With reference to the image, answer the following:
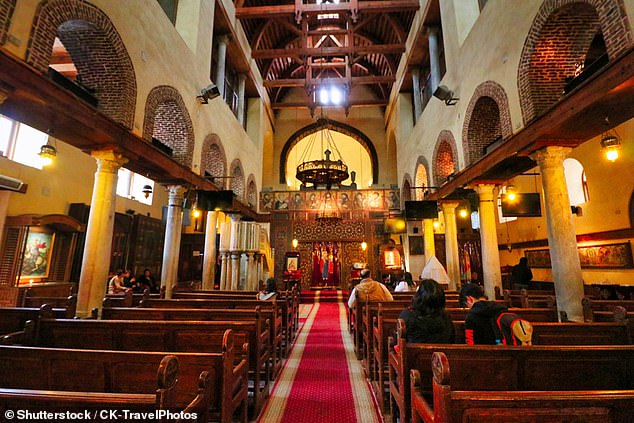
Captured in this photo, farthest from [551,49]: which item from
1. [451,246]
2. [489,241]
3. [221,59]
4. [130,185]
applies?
[130,185]

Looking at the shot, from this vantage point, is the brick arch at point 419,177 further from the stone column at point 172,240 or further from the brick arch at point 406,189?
the stone column at point 172,240

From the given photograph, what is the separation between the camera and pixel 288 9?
11.7 metres

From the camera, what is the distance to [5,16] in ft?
11.9

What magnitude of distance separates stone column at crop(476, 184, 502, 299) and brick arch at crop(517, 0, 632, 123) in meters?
2.51

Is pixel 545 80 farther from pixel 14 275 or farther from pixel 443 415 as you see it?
pixel 14 275

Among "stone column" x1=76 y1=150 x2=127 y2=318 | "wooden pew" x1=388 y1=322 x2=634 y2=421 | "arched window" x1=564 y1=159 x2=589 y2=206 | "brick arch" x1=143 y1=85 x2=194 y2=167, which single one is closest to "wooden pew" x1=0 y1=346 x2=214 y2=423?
"wooden pew" x1=388 y1=322 x2=634 y2=421

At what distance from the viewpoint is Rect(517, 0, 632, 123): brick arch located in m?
4.92

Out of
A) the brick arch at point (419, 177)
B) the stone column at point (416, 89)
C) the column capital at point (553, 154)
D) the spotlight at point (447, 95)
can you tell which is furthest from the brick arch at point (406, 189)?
the column capital at point (553, 154)

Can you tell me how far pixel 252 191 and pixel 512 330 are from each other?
1324 cm

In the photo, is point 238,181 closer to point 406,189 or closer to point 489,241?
point 406,189

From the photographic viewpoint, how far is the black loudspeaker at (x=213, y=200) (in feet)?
27.4

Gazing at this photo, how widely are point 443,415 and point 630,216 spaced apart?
10176mm

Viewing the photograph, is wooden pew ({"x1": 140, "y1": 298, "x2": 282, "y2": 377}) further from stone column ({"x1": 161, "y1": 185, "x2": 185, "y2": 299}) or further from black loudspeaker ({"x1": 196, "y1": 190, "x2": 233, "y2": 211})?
black loudspeaker ({"x1": 196, "y1": 190, "x2": 233, "y2": 211})

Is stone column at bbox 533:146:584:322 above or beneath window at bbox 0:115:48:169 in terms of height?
beneath
